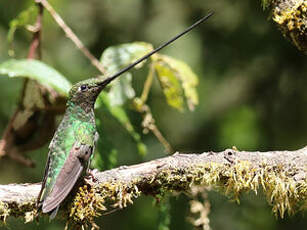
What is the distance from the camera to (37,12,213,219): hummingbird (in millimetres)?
3426

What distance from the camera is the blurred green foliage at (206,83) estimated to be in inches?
255

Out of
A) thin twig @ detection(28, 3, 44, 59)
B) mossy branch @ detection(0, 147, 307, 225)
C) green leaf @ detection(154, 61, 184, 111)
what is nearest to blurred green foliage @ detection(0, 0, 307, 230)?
thin twig @ detection(28, 3, 44, 59)

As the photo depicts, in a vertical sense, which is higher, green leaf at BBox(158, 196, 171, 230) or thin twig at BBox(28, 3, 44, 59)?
thin twig at BBox(28, 3, 44, 59)

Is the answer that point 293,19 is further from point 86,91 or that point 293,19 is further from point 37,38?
point 37,38

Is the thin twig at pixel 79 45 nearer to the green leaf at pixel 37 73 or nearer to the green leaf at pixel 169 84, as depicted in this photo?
the green leaf at pixel 37 73

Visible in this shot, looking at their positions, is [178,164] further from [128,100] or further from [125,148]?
[125,148]

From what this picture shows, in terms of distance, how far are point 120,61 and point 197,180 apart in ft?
5.39

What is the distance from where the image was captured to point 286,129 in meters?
6.70

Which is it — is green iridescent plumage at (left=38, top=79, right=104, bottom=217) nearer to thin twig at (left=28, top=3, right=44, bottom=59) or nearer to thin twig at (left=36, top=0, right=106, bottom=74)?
thin twig at (left=36, top=0, right=106, bottom=74)

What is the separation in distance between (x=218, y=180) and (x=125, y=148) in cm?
380

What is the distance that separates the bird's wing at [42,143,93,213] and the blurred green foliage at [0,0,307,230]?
2.13 meters

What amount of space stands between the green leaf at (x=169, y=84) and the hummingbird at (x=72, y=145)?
35 centimetres

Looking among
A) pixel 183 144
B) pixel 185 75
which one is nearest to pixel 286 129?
pixel 183 144

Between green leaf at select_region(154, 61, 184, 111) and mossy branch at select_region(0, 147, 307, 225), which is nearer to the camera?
mossy branch at select_region(0, 147, 307, 225)
